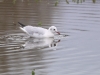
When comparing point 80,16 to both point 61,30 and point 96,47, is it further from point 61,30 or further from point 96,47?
point 96,47

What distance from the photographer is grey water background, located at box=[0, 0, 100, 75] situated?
36.2 ft

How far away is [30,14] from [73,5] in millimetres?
3471

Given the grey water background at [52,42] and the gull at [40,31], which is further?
the gull at [40,31]

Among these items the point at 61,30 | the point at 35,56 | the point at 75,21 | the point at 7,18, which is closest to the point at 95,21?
the point at 75,21

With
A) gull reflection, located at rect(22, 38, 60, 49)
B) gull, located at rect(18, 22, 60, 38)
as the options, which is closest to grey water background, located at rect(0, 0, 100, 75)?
gull reflection, located at rect(22, 38, 60, 49)

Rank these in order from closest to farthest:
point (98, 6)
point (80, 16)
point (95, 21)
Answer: point (95, 21)
point (80, 16)
point (98, 6)

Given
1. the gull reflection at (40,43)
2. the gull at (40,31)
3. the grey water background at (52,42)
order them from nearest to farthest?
the grey water background at (52,42), the gull reflection at (40,43), the gull at (40,31)

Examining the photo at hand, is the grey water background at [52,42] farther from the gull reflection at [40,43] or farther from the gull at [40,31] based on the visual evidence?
the gull at [40,31]

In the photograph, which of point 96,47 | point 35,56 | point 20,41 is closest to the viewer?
point 35,56

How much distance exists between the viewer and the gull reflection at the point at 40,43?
1383 centimetres

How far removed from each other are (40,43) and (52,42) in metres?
0.41

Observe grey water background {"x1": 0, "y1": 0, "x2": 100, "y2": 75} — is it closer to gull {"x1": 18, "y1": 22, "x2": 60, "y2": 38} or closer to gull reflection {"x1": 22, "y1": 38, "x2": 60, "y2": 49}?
gull reflection {"x1": 22, "y1": 38, "x2": 60, "y2": 49}

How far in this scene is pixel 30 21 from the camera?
18.1 m

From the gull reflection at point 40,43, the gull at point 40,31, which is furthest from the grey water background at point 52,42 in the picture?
the gull at point 40,31
